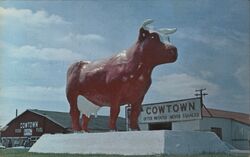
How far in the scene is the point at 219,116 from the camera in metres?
21.3

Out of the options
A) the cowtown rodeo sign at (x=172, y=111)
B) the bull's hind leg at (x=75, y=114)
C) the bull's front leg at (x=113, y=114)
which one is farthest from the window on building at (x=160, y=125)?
the bull's front leg at (x=113, y=114)

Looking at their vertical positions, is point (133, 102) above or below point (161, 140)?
above

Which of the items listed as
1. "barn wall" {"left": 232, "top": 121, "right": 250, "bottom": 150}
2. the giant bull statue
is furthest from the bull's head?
"barn wall" {"left": 232, "top": 121, "right": 250, "bottom": 150}

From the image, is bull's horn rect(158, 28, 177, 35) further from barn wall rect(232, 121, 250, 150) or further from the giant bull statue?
barn wall rect(232, 121, 250, 150)

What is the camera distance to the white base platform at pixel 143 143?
9289mm

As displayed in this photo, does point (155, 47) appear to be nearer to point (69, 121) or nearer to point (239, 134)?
point (239, 134)

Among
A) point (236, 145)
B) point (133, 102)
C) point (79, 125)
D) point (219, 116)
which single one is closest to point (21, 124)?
point (219, 116)

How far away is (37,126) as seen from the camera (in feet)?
91.6

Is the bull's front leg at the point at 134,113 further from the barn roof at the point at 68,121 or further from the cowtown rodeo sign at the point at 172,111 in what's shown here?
the barn roof at the point at 68,121

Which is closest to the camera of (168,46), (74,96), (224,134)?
(168,46)

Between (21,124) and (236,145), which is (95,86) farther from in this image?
(21,124)

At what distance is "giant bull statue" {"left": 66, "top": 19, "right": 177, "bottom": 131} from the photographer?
10.3m

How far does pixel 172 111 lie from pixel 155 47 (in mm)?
12462

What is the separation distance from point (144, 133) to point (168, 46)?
2.10 meters
